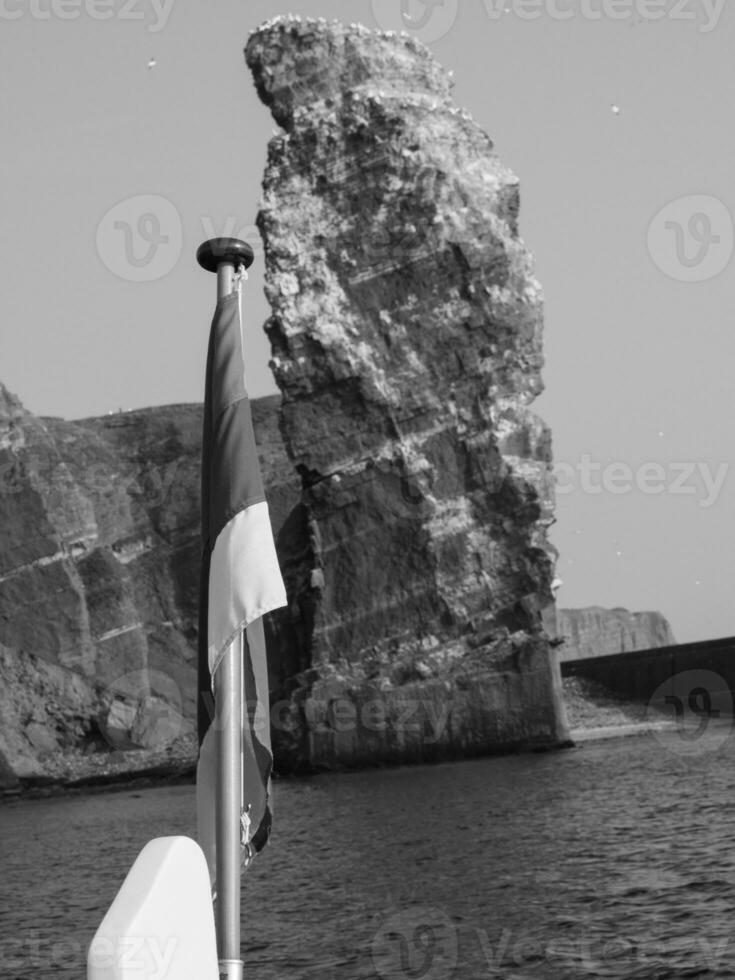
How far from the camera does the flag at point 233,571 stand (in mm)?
8312

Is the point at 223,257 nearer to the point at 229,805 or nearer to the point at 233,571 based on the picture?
the point at 233,571

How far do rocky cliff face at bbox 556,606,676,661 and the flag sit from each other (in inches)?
4860

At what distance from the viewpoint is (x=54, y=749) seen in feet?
218

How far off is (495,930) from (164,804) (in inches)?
1115

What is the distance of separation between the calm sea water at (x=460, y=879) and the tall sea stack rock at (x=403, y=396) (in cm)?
1240

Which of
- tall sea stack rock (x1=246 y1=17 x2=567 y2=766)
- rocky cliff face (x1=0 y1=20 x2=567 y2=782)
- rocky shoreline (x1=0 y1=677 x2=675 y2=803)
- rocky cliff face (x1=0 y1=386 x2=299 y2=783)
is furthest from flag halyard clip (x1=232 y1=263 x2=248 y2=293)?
rocky cliff face (x1=0 y1=386 x2=299 y2=783)

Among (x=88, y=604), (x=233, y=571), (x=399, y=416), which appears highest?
(x=399, y=416)

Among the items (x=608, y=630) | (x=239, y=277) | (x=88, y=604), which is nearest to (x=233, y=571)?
(x=239, y=277)

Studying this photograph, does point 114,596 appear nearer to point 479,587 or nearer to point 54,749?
point 54,749

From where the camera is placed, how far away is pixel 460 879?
22.6 metres

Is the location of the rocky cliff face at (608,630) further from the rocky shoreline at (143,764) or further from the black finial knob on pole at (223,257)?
the black finial knob on pole at (223,257)

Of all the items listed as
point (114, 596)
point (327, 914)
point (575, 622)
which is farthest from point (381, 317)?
point (575, 622)

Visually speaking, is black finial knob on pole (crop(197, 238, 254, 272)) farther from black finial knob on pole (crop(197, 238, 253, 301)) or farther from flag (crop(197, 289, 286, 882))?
flag (crop(197, 289, 286, 882))

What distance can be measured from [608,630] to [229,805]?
131 metres
